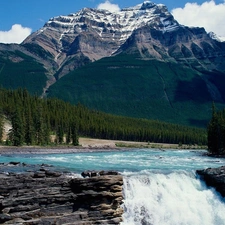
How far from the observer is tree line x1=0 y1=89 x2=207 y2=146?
10882cm

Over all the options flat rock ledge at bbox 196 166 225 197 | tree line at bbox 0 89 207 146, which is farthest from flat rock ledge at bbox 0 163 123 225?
tree line at bbox 0 89 207 146

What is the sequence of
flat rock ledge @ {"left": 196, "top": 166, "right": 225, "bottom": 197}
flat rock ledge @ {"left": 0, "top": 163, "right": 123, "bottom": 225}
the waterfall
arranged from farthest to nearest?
flat rock ledge @ {"left": 196, "top": 166, "right": 225, "bottom": 197} → the waterfall → flat rock ledge @ {"left": 0, "top": 163, "right": 123, "bottom": 225}

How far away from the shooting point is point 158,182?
46.6 metres

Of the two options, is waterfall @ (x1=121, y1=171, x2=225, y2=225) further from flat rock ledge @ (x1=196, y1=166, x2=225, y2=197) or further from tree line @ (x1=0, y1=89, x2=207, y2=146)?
tree line @ (x1=0, y1=89, x2=207, y2=146)

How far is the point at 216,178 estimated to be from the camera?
48.9m

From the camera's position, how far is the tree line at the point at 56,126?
108825mm

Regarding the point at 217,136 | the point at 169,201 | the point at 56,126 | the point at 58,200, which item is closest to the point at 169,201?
the point at 169,201

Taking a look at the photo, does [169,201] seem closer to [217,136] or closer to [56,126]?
[217,136]

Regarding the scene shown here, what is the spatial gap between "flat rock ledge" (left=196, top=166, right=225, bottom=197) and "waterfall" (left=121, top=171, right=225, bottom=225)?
0.87 meters

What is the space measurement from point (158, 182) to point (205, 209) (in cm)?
678

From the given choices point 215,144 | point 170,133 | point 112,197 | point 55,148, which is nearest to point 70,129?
point 55,148

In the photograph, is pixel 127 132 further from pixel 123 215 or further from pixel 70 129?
pixel 123 215

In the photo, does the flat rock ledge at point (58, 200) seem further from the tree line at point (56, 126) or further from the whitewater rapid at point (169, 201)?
the tree line at point (56, 126)

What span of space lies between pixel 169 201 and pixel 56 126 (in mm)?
102421
